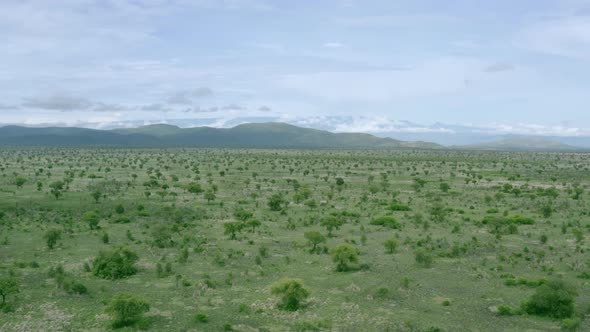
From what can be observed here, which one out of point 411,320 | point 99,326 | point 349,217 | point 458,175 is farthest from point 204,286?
point 458,175

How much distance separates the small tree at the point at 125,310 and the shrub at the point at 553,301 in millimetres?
22551

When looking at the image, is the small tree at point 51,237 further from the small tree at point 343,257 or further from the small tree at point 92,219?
the small tree at point 343,257

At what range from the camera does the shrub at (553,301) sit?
2911 centimetres

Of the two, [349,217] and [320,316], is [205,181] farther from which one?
[320,316]

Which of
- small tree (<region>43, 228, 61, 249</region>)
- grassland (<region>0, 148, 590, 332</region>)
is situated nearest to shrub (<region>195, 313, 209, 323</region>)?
grassland (<region>0, 148, 590, 332</region>)

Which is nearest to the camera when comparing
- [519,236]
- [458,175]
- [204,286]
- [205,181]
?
[204,286]

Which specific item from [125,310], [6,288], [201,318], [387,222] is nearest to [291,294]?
[201,318]

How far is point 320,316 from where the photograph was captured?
29.7 metres

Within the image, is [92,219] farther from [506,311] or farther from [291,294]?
[506,311]

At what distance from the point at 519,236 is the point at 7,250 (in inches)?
1881

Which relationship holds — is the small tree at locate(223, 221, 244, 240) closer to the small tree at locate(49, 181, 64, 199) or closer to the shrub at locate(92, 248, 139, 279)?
the shrub at locate(92, 248, 139, 279)

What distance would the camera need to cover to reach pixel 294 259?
41688mm

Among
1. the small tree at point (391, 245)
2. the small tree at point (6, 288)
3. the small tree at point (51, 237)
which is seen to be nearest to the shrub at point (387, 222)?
the small tree at point (391, 245)

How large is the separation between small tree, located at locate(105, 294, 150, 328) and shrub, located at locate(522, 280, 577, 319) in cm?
2255
